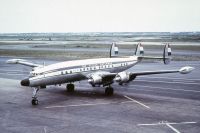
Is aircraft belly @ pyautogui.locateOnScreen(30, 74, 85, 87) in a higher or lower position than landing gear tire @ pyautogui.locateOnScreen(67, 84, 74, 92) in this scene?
higher

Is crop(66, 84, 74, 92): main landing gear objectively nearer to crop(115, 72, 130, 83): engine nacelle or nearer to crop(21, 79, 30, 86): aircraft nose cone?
crop(115, 72, 130, 83): engine nacelle

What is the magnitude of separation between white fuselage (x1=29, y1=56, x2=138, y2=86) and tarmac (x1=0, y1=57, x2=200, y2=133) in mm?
1925

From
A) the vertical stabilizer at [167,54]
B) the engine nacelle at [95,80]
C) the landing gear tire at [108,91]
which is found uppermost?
the vertical stabilizer at [167,54]

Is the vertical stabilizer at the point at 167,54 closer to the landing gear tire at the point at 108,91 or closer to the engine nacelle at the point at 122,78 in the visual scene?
the engine nacelle at the point at 122,78

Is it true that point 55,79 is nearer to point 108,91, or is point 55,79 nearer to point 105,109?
point 108,91

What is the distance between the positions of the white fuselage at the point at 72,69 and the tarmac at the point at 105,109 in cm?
192

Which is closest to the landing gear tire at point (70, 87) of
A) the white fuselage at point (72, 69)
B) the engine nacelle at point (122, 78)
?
the white fuselage at point (72, 69)

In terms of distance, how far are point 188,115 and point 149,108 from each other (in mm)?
3444

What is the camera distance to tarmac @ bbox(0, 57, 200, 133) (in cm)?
1952

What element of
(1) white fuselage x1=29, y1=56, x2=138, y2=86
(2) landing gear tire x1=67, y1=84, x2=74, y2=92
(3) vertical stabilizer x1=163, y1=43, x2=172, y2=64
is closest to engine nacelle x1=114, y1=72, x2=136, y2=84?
(1) white fuselage x1=29, y1=56, x2=138, y2=86

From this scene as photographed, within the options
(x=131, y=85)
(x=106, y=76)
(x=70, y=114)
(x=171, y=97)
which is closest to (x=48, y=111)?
(x=70, y=114)

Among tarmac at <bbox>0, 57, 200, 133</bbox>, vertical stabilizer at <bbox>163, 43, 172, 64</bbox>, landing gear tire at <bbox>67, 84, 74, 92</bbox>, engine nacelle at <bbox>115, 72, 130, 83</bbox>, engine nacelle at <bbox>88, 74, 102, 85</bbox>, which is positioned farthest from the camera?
landing gear tire at <bbox>67, 84, 74, 92</bbox>

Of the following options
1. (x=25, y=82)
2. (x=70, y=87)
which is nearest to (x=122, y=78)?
(x=70, y=87)

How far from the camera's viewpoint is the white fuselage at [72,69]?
2725cm
